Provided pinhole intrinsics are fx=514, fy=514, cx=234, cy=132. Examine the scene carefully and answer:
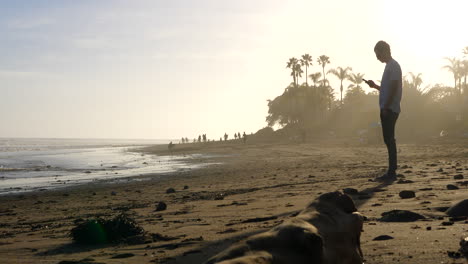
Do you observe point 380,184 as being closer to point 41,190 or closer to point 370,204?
point 370,204

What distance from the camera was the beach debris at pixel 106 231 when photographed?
205 inches

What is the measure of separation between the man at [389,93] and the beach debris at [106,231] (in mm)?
5197

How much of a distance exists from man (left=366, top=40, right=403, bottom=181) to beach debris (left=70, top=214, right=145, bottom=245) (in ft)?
17.1

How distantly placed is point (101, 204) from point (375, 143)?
30.4 metres

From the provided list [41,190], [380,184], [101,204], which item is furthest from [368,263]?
[41,190]

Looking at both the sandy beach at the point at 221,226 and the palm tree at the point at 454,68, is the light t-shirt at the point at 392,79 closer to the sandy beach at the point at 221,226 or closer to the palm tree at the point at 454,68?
the sandy beach at the point at 221,226

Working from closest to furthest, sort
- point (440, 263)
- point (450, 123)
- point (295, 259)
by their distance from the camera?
point (295, 259)
point (440, 263)
point (450, 123)

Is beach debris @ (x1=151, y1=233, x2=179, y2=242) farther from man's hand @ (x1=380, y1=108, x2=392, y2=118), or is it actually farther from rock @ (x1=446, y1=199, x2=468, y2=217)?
man's hand @ (x1=380, y1=108, x2=392, y2=118)

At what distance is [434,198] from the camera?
6.25 metres

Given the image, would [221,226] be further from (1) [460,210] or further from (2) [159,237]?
(1) [460,210]

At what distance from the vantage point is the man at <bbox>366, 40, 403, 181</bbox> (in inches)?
354

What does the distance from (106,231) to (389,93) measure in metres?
5.78

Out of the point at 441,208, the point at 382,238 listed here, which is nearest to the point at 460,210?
the point at 441,208

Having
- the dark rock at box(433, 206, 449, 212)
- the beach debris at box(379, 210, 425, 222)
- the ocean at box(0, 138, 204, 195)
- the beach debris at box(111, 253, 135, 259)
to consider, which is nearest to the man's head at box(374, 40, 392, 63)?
the dark rock at box(433, 206, 449, 212)
